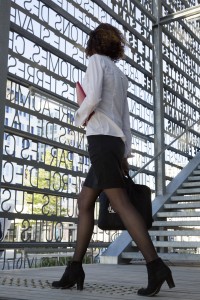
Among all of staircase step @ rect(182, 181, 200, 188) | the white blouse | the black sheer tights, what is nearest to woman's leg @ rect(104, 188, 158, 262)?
the black sheer tights

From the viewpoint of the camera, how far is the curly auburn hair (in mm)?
2549

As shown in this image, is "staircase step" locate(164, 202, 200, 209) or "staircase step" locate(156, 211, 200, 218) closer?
"staircase step" locate(156, 211, 200, 218)

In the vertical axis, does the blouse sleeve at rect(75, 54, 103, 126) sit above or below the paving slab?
above

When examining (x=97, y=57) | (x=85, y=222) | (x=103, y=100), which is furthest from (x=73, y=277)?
(x=97, y=57)

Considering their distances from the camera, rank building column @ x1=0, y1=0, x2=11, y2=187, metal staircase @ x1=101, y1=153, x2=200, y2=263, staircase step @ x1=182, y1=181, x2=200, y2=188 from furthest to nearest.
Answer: staircase step @ x1=182, y1=181, x2=200, y2=188 < metal staircase @ x1=101, y1=153, x2=200, y2=263 < building column @ x1=0, y1=0, x2=11, y2=187

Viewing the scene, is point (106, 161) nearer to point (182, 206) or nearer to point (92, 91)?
point (92, 91)

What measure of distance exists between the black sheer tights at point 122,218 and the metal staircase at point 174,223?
237 centimetres

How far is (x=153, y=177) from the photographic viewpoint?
643cm

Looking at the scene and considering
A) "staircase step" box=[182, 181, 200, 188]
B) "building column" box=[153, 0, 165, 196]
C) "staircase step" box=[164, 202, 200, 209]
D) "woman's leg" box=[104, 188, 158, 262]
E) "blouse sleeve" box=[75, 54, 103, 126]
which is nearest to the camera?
"woman's leg" box=[104, 188, 158, 262]

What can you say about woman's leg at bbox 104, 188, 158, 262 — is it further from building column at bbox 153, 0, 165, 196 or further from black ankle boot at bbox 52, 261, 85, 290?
building column at bbox 153, 0, 165, 196

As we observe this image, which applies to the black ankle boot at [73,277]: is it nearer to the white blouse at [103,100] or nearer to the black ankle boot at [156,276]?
the black ankle boot at [156,276]

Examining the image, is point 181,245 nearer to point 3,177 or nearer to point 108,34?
point 3,177

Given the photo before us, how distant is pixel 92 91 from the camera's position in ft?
7.68

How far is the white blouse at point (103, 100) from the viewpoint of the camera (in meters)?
2.36
